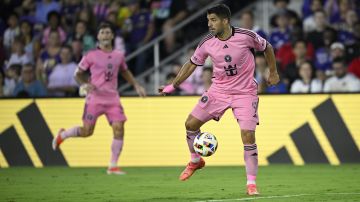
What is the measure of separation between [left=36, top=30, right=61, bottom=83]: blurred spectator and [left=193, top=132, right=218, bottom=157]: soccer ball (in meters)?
9.54

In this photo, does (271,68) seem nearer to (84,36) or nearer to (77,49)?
(77,49)

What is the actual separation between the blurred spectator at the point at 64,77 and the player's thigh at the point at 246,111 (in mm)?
8858

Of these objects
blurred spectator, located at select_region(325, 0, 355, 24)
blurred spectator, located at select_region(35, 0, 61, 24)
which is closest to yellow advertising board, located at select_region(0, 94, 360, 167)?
blurred spectator, located at select_region(325, 0, 355, 24)

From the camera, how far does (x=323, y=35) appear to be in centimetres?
2025

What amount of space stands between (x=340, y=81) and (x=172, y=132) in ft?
11.8

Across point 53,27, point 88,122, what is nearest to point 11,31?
point 53,27

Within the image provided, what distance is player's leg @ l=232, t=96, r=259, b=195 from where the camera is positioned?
11742 millimetres

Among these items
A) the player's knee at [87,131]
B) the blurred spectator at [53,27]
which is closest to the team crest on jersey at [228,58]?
the player's knee at [87,131]

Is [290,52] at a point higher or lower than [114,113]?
lower

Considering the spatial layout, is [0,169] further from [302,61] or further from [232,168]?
[302,61]

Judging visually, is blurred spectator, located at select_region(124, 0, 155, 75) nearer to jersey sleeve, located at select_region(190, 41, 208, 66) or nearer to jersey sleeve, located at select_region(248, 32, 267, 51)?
jersey sleeve, located at select_region(190, 41, 208, 66)

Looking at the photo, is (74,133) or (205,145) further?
(74,133)

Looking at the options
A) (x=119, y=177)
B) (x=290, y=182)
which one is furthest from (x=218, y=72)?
(x=119, y=177)

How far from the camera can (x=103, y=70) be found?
53.2ft
